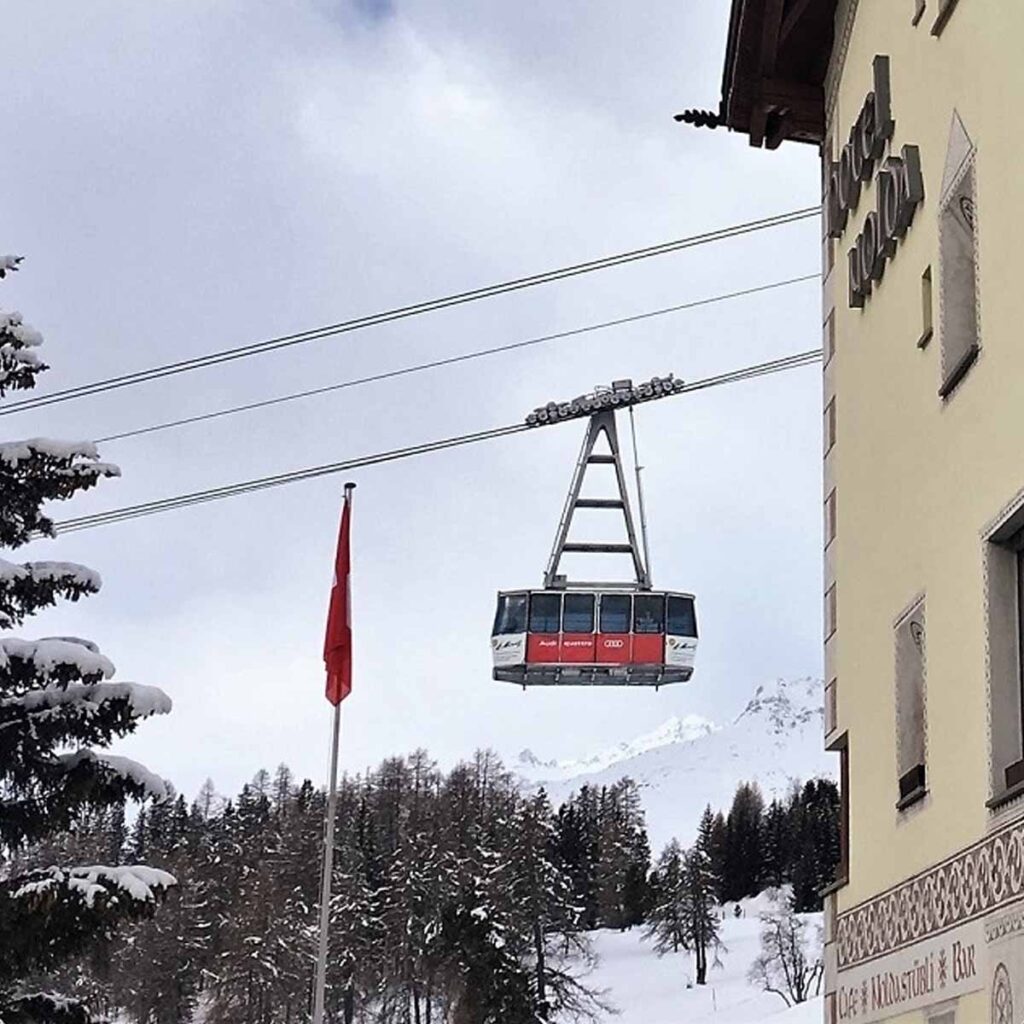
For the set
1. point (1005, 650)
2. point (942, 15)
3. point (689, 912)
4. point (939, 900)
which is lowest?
point (939, 900)

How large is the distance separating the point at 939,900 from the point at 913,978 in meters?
0.74

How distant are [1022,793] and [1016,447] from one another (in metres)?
1.72

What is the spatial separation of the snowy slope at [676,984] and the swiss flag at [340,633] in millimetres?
70620

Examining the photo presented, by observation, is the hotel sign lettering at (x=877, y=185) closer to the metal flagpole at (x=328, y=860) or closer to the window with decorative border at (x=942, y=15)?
the window with decorative border at (x=942, y=15)

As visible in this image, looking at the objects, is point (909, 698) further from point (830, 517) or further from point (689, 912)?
point (689, 912)

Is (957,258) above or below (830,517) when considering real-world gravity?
above

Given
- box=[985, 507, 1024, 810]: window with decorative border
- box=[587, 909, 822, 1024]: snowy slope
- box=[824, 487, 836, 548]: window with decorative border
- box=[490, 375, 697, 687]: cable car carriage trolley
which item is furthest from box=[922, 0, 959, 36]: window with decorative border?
box=[587, 909, 822, 1024]: snowy slope

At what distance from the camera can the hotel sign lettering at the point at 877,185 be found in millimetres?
11477

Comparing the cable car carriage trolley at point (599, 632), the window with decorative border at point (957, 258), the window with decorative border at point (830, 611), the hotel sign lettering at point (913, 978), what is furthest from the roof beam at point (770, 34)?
the cable car carriage trolley at point (599, 632)

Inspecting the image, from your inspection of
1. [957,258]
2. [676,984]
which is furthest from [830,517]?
[676,984]

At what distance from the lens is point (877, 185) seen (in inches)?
485

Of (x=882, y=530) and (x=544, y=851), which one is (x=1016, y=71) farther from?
(x=544, y=851)

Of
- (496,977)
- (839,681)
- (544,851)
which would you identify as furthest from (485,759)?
(839,681)

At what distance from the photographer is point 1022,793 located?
28.2ft
